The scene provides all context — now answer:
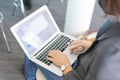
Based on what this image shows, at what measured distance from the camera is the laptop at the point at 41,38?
49.3 inches

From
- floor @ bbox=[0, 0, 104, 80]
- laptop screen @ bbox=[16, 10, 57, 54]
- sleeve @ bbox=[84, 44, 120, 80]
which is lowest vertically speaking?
floor @ bbox=[0, 0, 104, 80]

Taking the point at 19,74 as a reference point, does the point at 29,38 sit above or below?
above

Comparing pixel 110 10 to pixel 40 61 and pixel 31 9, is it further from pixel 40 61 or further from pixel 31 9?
pixel 31 9

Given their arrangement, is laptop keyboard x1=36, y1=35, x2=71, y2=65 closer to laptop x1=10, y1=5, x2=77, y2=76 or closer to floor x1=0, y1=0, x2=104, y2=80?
laptop x1=10, y1=5, x2=77, y2=76

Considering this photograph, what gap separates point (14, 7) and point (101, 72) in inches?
76.1

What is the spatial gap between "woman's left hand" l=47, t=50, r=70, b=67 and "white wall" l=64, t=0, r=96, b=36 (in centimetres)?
28

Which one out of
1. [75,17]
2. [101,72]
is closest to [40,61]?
[75,17]

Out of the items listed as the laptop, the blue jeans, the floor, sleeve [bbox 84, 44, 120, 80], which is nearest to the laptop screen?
the laptop

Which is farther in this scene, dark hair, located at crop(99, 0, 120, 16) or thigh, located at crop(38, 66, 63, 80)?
thigh, located at crop(38, 66, 63, 80)

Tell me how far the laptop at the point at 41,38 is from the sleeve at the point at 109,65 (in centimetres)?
47

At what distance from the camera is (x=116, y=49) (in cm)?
73

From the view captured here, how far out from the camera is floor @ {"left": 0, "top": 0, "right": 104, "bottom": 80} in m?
1.78

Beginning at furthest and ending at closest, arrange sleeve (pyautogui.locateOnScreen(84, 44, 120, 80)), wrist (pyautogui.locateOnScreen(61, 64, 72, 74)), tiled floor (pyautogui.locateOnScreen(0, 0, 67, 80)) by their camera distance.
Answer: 1. tiled floor (pyautogui.locateOnScreen(0, 0, 67, 80))
2. wrist (pyautogui.locateOnScreen(61, 64, 72, 74))
3. sleeve (pyautogui.locateOnScreen(84, 44, 120, 80))

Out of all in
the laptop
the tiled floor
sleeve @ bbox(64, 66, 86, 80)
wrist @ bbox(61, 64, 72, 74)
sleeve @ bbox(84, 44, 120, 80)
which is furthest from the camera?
the tiled floor
